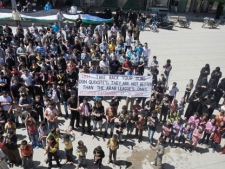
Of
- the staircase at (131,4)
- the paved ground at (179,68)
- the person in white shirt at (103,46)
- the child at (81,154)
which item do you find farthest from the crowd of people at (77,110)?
the staircase at (131,4)

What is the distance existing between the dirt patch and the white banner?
2.10 meters

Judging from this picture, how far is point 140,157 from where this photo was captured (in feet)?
29.5

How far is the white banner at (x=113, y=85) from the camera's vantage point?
9508mm

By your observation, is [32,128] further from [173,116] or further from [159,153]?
[173,116]

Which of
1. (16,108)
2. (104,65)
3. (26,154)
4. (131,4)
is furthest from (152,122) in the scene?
(131,4)

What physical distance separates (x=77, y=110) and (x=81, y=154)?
191 cm

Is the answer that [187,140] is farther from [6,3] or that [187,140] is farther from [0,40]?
[6,3]

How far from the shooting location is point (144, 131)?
10.2 m

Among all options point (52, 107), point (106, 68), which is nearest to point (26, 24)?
point (106, 68)

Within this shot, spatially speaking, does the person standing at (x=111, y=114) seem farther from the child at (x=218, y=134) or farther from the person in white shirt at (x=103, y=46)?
the person in white shirt at (x=103, y=46)

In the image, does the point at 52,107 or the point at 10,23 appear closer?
the point at 52,107

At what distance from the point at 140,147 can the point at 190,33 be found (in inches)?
658

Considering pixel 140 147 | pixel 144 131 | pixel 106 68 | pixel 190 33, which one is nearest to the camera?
pixel 140 147

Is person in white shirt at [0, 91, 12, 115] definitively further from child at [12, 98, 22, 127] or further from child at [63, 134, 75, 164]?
child at [63, 134, 75, 164]
